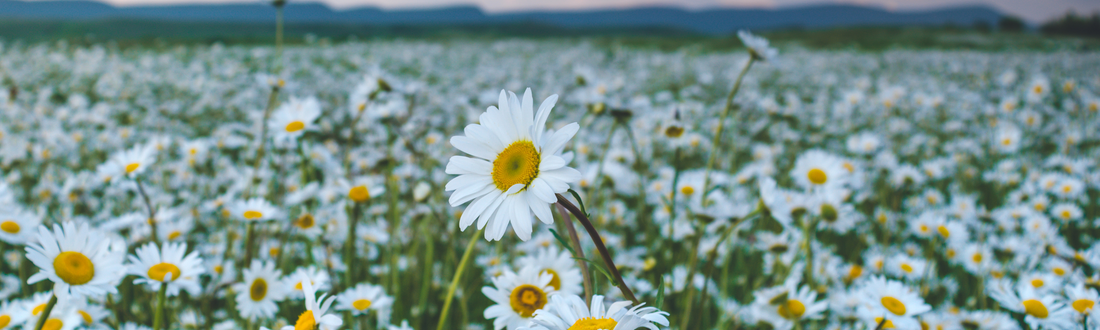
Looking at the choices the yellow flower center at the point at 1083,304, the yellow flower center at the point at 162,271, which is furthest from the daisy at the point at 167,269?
the yellow flower center at the point at 1083,304

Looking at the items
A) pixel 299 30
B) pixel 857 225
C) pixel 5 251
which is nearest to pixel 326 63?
pixel 5 251

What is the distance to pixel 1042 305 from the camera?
126 centimetres

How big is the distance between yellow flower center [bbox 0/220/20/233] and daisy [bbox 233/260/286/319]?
534 millimetres

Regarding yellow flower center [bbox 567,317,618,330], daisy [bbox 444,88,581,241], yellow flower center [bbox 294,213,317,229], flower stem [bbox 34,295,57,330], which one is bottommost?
yellow flower center [bbox 294,213,317,229]

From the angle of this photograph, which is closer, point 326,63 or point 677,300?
point 677,300

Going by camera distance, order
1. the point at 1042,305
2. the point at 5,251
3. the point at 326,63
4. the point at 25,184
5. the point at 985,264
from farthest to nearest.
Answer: the point at 326,63, the point at 25,184, the point at 5,251, the point at 985,264, the point at 1042,305

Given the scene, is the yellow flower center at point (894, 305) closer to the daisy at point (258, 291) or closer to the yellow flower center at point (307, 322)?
the yellow flower center at point (307, 322)

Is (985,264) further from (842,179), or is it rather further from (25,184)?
(25,184)

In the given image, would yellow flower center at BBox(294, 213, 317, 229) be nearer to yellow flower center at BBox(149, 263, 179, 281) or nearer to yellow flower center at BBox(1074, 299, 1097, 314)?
yellow flower center at BBox(149, 263, 179, 281)

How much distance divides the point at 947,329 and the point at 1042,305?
199 millimetres

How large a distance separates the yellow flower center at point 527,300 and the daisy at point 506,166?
32 cm

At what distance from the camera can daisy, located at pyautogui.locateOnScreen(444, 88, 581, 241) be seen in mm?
702

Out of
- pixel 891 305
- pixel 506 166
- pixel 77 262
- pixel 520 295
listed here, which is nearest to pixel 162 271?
pixel 77 262

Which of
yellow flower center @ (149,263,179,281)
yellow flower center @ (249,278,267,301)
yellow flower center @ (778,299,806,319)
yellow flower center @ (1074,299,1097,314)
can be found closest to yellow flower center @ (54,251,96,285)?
yellow flower center @ (149,263,179,281)
